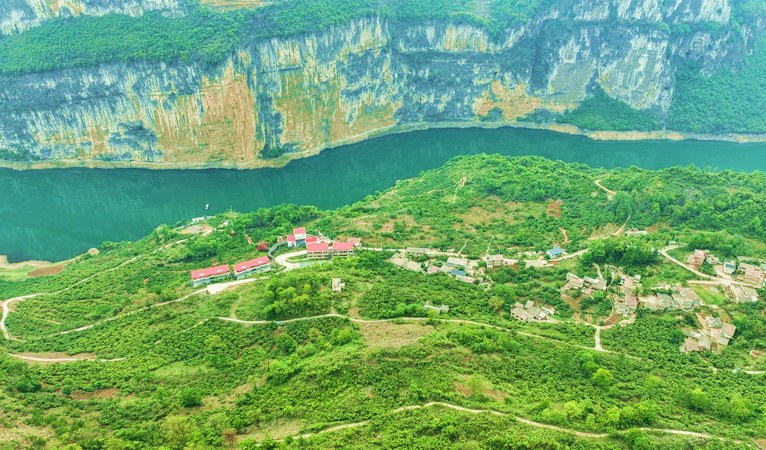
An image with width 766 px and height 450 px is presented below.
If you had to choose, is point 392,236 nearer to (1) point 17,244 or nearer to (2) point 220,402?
(2) point 220,402

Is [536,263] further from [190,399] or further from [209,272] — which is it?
[190,399]

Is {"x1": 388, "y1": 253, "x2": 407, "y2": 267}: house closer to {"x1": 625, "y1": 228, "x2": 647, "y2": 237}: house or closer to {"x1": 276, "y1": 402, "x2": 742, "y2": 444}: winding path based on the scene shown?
{"x1": 625, "y1": 228, "x2": 647, "y2": 237}: house

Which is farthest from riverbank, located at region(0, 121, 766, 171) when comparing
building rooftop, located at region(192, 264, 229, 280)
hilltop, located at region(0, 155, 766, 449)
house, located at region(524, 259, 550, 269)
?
house, located at region(524, 259, 550, 269)

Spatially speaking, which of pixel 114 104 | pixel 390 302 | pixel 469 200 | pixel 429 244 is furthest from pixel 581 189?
pixel 114 104

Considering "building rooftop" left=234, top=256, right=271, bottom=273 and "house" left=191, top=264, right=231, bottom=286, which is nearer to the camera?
"house" left=191, top=264, right=231, bottom=286

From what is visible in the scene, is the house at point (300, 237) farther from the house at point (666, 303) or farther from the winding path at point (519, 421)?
the house at point (666, 303)

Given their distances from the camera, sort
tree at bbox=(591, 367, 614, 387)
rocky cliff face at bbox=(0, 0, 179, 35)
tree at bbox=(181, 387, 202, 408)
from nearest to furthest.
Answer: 1. tree at bbox=(181, 387, 202, 408)
2. tree at bbox=(591, 367, 614, 387)
3. rocky cliff face at bbox=(0, 0, 179, 35)
